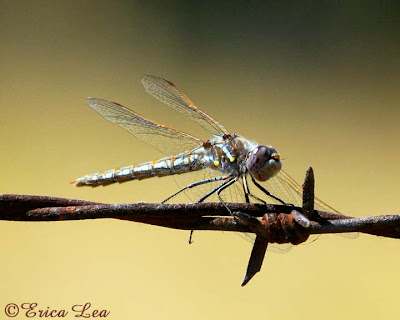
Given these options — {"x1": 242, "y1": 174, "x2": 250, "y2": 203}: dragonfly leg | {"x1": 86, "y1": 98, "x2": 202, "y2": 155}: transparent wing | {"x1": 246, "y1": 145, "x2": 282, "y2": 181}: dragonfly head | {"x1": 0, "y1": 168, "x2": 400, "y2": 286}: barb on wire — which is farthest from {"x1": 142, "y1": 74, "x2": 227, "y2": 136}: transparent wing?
{"x1": 0, "y1": 168, "x2": 400, "y2": 286}: barb on wire

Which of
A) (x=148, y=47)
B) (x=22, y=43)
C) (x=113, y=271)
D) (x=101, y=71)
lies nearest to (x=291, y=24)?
(x=148, y=47)

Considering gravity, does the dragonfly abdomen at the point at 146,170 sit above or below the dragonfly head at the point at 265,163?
above

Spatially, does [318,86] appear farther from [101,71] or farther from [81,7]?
[81,7]

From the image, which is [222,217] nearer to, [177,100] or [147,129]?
[147,129]

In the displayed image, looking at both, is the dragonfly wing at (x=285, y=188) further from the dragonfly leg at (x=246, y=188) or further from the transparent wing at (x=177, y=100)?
the transparent wing at (x=177, y=100)

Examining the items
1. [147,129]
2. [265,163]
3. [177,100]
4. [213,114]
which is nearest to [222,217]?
[265,163]

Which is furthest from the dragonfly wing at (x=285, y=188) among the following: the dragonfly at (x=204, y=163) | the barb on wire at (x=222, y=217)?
the barb on wire at (x=222, y=217)

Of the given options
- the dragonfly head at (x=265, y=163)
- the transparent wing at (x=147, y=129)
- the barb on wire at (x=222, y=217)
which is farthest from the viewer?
the transparent wing at (x=147, y=129)

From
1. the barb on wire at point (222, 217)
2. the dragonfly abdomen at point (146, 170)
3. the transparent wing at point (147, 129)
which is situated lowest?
the barb on wire at point (222, 217)
